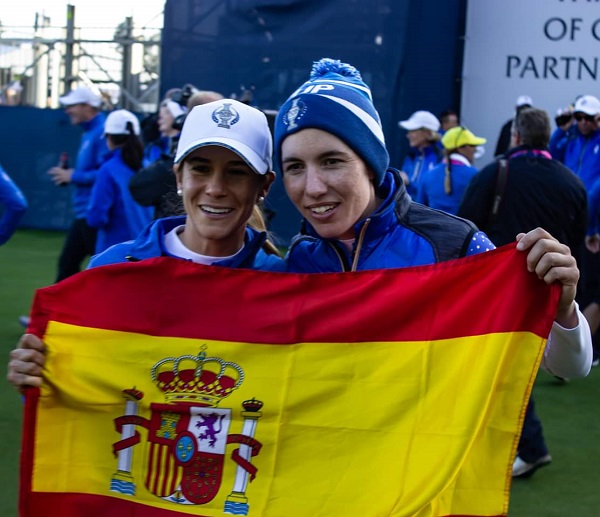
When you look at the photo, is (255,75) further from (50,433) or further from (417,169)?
(50,433)

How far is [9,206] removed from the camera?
675 centimetres

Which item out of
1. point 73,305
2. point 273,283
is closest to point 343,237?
point 273,283

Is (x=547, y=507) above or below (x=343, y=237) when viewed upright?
below

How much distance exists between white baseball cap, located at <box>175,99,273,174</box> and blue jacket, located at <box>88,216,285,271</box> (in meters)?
0.25

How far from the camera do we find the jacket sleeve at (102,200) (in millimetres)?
7715

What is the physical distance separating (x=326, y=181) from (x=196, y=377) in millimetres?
668

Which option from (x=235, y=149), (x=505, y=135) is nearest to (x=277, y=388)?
(x=235, y=149)

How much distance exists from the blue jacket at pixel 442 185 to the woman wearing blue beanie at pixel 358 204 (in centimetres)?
586

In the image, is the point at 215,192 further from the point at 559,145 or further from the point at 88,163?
the point at 559,145

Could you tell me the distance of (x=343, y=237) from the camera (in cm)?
322

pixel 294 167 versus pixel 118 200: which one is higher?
pixel 294 167

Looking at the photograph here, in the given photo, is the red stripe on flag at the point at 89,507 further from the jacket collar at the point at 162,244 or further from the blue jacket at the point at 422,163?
the blue jacket at the point at 422,163

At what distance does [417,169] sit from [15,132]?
9.18 metres

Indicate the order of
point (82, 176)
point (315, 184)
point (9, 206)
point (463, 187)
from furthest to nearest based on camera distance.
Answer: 1. point (82, 176)
2. point (463, 187)
3. point (9, 206)
4. point (315, 184)
